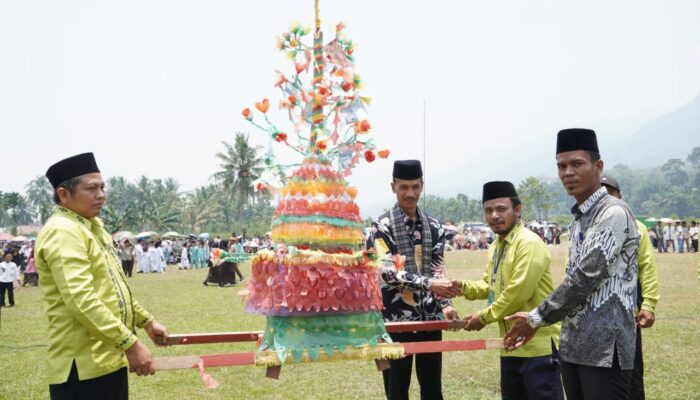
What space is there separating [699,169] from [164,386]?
223900mm

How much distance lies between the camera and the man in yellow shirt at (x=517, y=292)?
4.45m

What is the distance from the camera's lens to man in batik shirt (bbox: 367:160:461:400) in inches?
189

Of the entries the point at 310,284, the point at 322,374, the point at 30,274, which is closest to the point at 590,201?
the point at 310,284

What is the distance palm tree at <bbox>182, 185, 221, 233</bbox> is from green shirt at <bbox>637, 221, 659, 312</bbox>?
2939 inches

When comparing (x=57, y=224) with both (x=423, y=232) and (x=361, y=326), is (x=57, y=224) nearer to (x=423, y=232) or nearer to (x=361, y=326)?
(x=361, y=326)

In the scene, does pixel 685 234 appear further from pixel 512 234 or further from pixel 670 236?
pixel 512 234

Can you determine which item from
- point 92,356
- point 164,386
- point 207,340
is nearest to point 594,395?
point 207,340

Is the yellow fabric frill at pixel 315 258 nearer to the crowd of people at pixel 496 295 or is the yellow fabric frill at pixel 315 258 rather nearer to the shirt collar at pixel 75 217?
the crowd of people at pixel 496 295

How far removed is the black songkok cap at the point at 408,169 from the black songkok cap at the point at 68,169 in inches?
99.4

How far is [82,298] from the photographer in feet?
11.5

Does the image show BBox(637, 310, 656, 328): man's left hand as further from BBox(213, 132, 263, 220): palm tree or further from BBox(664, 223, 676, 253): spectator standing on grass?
BBox(213, 132, 263, 220): palm tree

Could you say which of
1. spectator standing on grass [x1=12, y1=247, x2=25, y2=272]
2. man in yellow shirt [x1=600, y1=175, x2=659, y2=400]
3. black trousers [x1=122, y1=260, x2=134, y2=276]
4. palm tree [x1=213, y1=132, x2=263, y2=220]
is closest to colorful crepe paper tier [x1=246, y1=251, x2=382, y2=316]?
man in yellow shirt [x1=600, y1=175, x2=659, y2=400]

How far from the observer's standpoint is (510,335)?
3801 millimetres

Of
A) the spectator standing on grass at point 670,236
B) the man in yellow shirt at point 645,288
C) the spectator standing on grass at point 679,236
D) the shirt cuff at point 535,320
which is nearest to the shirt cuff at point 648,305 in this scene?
the man in yellow shirt at point 645,288
